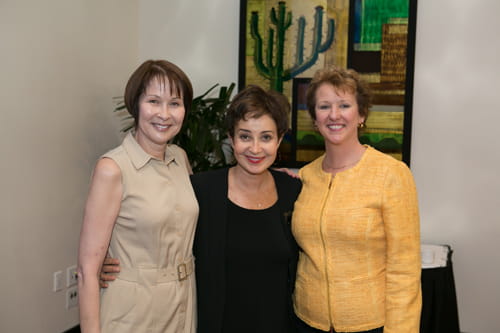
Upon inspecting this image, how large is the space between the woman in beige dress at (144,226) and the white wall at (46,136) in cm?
127

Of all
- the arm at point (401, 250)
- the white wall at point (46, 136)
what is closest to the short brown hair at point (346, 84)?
the arm at point (401, 250)

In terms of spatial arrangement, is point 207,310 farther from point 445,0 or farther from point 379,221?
point 445,0

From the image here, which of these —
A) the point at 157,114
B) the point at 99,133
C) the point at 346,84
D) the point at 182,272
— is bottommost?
the point at 182,272

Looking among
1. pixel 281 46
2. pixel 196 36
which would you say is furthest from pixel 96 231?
pixel 196 36

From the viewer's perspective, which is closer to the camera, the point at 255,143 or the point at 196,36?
the point at 255,143

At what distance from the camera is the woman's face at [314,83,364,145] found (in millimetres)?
1775

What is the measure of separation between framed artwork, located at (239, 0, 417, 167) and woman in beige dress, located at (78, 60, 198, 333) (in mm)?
1890

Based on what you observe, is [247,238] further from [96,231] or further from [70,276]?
[70,276]

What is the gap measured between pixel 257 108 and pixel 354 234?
57 centimetres

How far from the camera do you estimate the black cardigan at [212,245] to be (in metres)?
1.75

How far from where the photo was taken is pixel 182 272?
1710 mm

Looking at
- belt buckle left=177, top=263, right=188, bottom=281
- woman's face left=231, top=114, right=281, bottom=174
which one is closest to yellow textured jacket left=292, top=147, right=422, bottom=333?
woman's face left=231, top=114, right=281, bottom=174

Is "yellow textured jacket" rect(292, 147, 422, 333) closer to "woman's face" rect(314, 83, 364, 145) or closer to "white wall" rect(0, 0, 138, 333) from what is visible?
"woman's face" rect(314, 83, 364, 145)

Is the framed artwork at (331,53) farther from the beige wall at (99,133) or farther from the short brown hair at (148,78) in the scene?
the short brown hair at (148,78)
